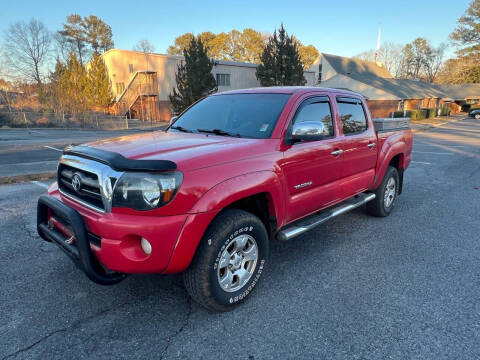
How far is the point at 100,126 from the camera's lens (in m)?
27.5

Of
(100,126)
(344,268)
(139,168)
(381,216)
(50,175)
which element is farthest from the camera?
(100,126)

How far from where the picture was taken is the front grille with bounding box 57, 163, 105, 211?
2447mm

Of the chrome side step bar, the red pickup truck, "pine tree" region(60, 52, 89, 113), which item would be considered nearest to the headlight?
the red pickup truck

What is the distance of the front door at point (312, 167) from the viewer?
316 centimetres

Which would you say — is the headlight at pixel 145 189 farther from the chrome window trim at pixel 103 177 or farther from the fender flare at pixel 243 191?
the fender flare at pixel 243 191

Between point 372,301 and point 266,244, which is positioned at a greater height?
point 266,244

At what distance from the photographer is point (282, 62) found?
28.1m

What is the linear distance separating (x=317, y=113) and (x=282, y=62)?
2646 cm

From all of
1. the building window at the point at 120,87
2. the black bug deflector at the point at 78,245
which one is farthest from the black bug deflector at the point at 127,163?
the building window at the point at 120,87

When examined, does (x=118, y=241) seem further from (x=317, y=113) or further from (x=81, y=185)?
(x=317, y=113)

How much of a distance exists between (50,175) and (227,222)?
6459mm

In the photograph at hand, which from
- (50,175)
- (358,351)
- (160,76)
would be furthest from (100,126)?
(358,351)

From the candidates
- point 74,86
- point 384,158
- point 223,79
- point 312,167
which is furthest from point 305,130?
point 74,86

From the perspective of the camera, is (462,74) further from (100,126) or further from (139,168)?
(139,168)
